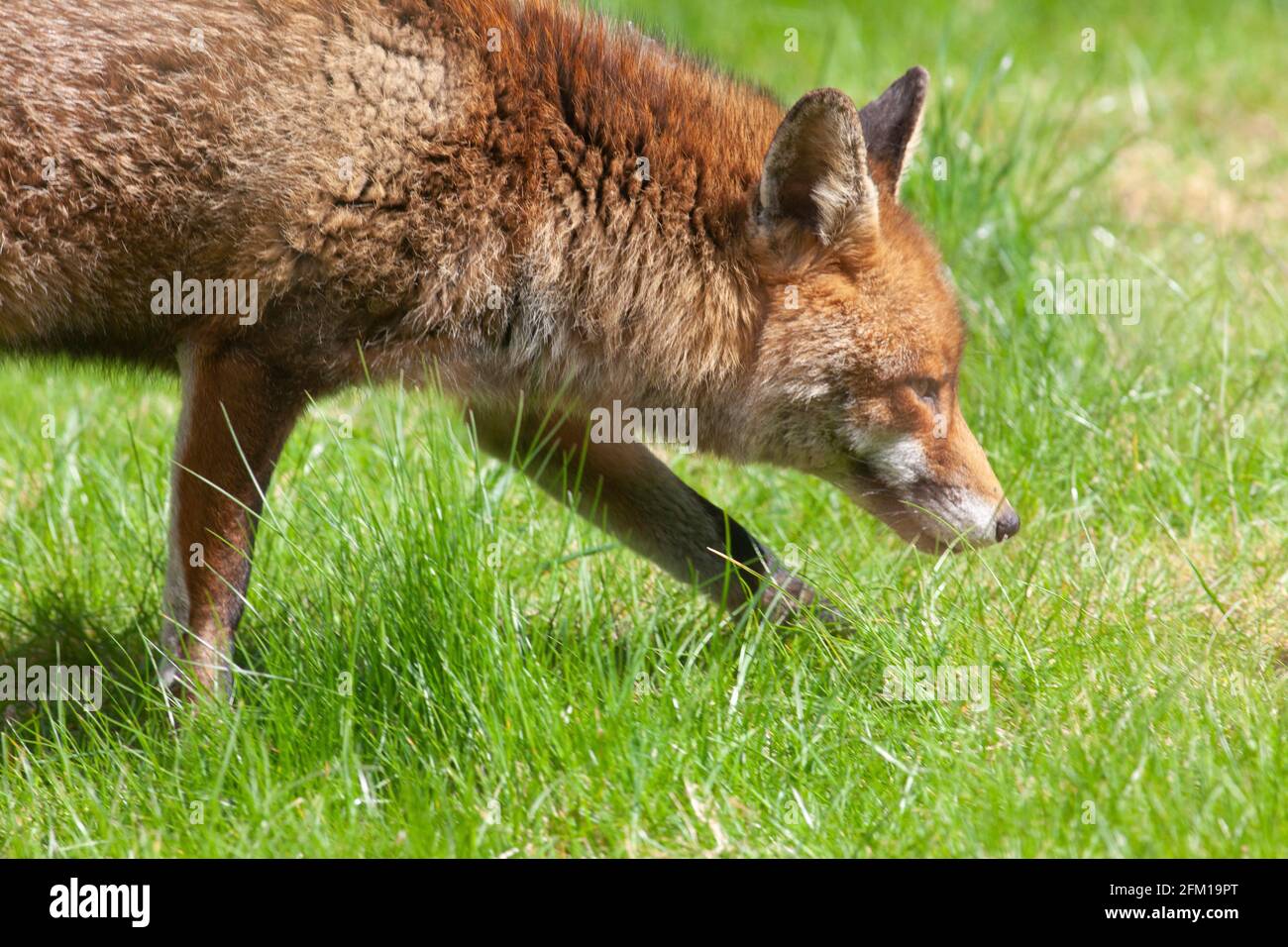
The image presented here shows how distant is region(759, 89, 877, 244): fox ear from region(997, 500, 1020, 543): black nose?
97 centimetres

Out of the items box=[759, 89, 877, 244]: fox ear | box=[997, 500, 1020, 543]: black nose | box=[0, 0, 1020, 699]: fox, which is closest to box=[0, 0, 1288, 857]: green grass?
A: box=[997, 500, 1020, 543]: black nose

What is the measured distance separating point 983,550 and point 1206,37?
19.3 feet

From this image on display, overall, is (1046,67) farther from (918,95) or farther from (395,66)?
(395,66)

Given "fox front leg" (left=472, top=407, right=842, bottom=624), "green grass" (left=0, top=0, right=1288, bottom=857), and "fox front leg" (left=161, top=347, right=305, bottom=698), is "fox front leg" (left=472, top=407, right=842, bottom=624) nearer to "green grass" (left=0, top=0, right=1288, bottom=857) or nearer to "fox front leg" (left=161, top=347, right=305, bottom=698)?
"green grass" (left=0, top=0, right=1288, bottom=857)

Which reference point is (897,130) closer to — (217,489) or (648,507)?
(648,507)

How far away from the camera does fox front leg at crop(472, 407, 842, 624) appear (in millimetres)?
4344

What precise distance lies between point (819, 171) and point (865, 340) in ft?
1.63

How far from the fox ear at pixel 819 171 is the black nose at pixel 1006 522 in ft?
3.19

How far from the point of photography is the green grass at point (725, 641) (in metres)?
3.15

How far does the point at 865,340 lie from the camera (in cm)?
404

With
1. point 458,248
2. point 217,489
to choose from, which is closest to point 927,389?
point 458,248

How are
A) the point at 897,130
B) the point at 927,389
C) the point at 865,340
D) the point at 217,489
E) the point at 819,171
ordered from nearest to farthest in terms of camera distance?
the point at 217,489, the point at 819,171, the point at 865,340, the point at 927,389, the point at 897,130

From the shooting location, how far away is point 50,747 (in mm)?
3875
